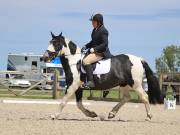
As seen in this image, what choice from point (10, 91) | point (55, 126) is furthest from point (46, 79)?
point (55, 126)

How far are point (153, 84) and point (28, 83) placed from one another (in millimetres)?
27251

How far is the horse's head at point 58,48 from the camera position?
14.7 m

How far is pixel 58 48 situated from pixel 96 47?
98 centimetres

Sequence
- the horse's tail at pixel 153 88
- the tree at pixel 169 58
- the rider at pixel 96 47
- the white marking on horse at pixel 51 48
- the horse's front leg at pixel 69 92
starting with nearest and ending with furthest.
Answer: the horse's front leg at pixel 69 92, the rider at pixel 96 47, the white marking on horse at pixel 51 48, the horse's tail at pixel 153 88, the tree at pixel 169 58

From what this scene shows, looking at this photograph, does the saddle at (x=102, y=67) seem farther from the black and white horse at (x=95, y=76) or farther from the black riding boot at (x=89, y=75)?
the black riding boot at (x=89, y=75)

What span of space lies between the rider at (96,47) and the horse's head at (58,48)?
49cm

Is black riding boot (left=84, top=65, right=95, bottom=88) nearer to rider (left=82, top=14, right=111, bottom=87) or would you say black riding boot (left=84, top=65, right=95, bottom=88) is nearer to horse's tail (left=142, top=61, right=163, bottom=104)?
rider (left=82, top=14, right=111, bottom=87)

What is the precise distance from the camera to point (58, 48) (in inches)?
582

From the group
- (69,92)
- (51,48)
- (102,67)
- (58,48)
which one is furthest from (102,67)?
(51,48)

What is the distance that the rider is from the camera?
14.6m

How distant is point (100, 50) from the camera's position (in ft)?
48.1

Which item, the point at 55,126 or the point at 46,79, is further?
the point at 46,79

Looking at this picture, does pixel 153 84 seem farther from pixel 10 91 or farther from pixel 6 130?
pixel 10 91

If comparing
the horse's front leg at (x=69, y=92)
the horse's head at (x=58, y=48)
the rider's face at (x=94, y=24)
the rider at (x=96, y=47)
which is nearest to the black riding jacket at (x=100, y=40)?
the rider at (x=96, y=47)
